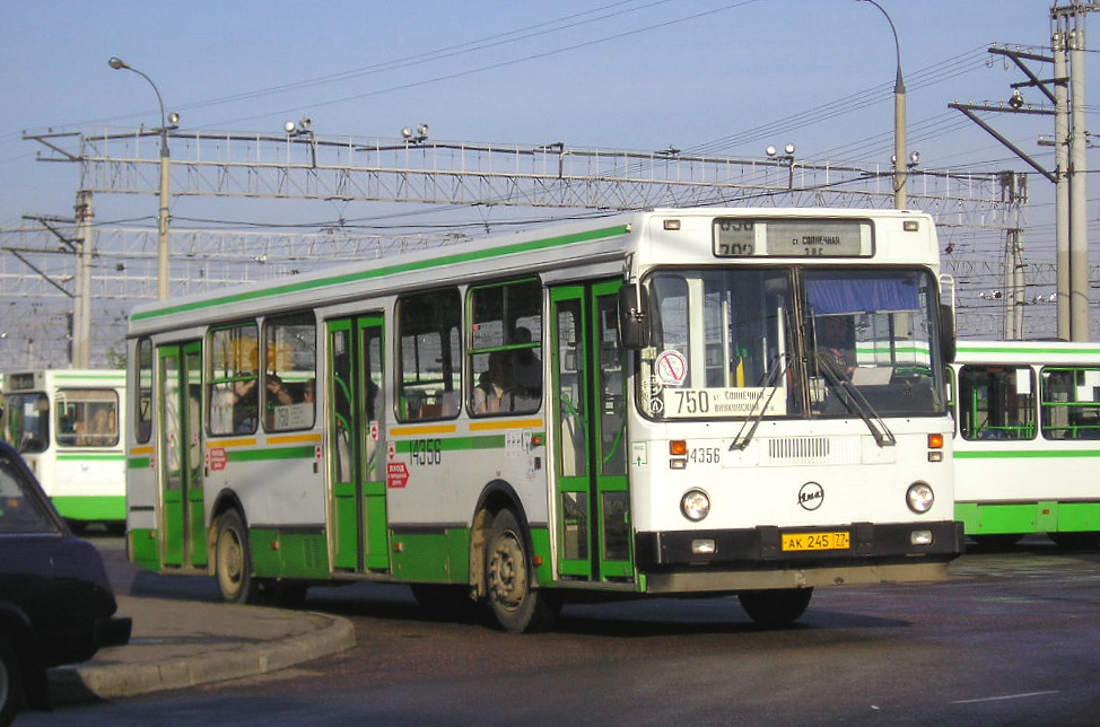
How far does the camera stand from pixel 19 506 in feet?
32.7

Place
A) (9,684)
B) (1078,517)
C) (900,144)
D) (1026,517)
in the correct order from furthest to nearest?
(900,144) → (1078,517) → (1026,517) → (9,684)

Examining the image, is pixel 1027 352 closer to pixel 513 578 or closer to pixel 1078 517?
pixel 1078 517

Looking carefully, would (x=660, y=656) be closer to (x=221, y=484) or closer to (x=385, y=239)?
(x=221, y=484)

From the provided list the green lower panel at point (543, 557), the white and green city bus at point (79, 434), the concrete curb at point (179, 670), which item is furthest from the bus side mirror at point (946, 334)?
the white and green city bus at point (79, 434)

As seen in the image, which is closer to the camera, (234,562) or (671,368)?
(671,368)

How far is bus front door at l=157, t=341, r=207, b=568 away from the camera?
2014 centimetres

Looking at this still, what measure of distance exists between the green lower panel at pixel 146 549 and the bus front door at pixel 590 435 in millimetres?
7723

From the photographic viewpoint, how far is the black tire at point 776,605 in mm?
15352

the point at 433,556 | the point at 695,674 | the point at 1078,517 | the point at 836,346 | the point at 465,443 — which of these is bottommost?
the point at 695,674

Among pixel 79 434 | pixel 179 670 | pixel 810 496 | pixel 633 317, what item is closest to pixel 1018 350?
pixel 810 496

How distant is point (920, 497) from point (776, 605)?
196 centimetres

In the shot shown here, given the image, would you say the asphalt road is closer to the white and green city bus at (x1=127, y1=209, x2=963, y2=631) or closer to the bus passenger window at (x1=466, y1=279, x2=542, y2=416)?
the white and green city bus at (x1=127, y1=209, x2=963, y2=631)

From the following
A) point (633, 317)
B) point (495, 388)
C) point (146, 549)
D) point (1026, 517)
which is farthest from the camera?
point (1026, 517)

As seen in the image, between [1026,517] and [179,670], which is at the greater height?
Result: [1026,517]
